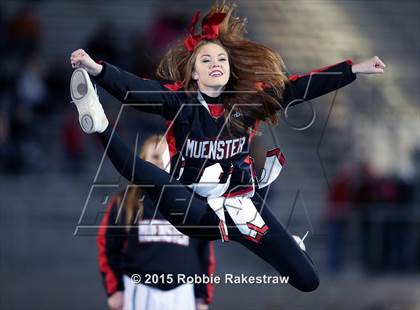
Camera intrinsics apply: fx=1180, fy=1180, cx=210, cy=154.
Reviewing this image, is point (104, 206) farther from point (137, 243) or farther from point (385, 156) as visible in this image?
point (385, 156)

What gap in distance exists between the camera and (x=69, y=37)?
41.5ft

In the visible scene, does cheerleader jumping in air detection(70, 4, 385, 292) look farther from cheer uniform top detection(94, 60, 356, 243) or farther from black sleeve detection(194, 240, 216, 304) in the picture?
black sleeve detection(194, 240, 216, 304)

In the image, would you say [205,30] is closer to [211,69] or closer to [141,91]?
[211,69]

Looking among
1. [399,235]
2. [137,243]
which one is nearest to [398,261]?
[399,235]

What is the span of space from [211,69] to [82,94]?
0.61 metres

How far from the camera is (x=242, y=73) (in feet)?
17.2

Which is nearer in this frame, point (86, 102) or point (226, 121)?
point (86, 102)

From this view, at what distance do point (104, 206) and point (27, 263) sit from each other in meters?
4.86

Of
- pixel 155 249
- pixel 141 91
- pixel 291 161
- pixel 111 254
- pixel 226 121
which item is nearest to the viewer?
pixel 141 91

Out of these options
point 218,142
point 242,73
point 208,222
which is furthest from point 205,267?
point 242,73

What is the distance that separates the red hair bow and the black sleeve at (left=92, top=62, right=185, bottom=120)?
199 millimetres

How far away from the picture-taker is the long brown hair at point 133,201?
6.03 metres

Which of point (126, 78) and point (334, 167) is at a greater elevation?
point (126, 78)

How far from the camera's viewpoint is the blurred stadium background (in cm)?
1019
